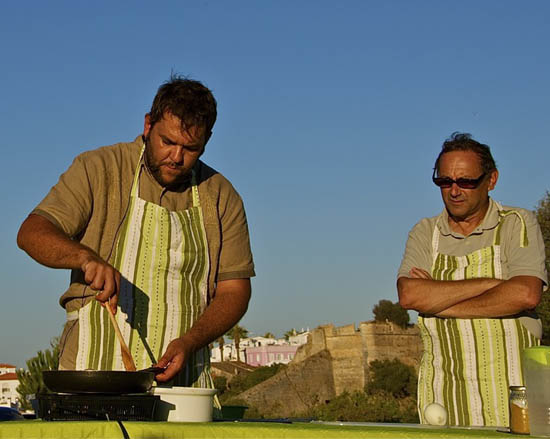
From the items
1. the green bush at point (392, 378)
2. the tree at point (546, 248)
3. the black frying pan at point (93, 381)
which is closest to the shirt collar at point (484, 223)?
the black frying pan at point (93, 381)

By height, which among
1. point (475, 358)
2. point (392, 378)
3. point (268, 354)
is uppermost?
point (268, 354)

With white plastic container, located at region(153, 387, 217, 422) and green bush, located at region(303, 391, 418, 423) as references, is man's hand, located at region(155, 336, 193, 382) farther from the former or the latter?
green bush, located at region(303, 391, 418, 423)

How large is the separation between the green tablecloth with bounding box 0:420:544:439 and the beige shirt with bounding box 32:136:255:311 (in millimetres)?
1140

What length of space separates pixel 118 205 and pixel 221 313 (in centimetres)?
54

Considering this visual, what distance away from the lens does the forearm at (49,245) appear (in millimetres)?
2785

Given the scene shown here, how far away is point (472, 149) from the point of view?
3.70 meters

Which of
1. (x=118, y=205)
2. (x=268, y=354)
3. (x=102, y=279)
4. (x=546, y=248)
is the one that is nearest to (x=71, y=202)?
(x=118, y=205)

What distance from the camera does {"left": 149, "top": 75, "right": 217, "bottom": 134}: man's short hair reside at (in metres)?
3.12

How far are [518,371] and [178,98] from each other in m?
1.62

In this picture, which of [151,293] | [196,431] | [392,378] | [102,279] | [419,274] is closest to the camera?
[196,431]

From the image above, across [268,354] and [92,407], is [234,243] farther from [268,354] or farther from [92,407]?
[268,354]

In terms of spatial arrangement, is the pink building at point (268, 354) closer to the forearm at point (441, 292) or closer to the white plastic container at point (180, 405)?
the forearm at point (441, 292)

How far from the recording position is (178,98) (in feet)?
10.3

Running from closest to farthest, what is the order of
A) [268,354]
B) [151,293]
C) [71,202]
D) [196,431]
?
[196,431]
[71,202]
[151,293]
[268,354]
